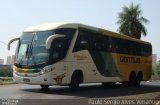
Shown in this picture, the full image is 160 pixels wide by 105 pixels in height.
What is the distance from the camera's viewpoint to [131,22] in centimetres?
6506

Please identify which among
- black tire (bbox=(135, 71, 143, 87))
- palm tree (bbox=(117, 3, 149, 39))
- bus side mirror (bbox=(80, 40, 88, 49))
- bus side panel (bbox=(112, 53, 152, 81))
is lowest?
black tire (bbox=(135, 71, 143, 87))

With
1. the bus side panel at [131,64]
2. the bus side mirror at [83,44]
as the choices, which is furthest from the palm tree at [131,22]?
the bus side mirror at [83,44]

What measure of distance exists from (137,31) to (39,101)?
49386mm

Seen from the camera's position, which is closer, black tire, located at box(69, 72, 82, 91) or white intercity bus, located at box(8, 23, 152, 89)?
white intercity bus, located at box(8, 23, 152, 89)

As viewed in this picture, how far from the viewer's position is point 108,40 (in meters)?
24.5

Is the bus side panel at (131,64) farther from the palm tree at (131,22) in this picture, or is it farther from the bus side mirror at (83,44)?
the palm tree at (131,22)

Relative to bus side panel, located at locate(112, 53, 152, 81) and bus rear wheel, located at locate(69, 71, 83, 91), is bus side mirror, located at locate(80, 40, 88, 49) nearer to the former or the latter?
bus rear wheel, located at locate(69, 71, 83, 91)

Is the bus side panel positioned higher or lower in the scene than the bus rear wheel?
higher

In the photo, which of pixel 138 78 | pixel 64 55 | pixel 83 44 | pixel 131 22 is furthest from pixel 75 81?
→ pixel 131 22

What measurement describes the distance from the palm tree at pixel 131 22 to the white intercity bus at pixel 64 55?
38.9 m

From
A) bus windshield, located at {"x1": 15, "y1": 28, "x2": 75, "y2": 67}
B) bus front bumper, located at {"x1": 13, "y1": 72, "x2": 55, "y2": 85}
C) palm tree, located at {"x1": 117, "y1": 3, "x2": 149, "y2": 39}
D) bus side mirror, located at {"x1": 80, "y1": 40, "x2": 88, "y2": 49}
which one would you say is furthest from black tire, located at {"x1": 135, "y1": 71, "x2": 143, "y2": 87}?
palm tree, located at {"x1": 117, "y1": 3, "x2": 149, "y2": 39}

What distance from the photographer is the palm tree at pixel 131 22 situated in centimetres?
6334

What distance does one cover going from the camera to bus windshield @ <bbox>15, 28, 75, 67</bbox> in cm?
1891

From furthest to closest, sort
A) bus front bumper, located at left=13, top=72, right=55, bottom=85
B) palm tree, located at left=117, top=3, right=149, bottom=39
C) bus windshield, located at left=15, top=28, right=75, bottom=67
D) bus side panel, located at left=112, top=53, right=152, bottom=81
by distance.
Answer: palm tree, located at left=117, top=3, right=149, bottom=39
bus side panel, located at left=112, top=53, right=152, bottom=81
bus windshield, located at left=15, top=28, right=75, bottom=67
bus front bumper, located at left=13, top=72, right=55, bottom=85
